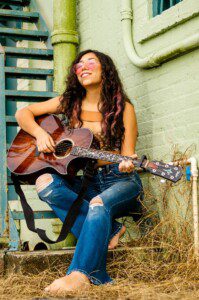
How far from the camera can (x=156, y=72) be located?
16.9 ft

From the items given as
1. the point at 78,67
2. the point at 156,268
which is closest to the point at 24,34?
the point at 78,67

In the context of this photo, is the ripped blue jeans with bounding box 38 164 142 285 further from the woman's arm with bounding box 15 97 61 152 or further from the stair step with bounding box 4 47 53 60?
the stair step with bounding box 4 47 53 60

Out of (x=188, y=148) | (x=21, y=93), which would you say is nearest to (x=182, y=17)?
(x=188, y=148)

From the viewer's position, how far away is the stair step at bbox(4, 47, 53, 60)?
6.19 m

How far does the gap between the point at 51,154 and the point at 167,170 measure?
112cm

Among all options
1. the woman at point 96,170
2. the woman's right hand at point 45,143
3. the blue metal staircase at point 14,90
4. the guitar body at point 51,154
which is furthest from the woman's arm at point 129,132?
the blue metal staircase at point 14,90

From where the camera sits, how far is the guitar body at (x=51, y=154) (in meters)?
4.56

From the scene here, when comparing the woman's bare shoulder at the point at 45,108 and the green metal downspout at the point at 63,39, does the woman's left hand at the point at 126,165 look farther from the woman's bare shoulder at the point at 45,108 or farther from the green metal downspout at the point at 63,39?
the green metal downspout at the point at 63,39

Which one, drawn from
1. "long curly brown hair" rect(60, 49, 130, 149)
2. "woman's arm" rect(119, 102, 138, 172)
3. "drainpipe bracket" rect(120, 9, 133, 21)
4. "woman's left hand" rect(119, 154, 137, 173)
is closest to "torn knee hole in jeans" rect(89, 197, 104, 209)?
"woman's left hand" rect(119, 154, 137, 173)

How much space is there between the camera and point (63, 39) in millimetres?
6262

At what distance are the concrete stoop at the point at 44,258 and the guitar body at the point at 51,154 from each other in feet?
1.96

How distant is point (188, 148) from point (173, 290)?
4.07 ft

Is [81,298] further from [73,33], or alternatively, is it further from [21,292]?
[73,33]

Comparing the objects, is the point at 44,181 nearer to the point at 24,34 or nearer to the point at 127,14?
the point at 127,14
